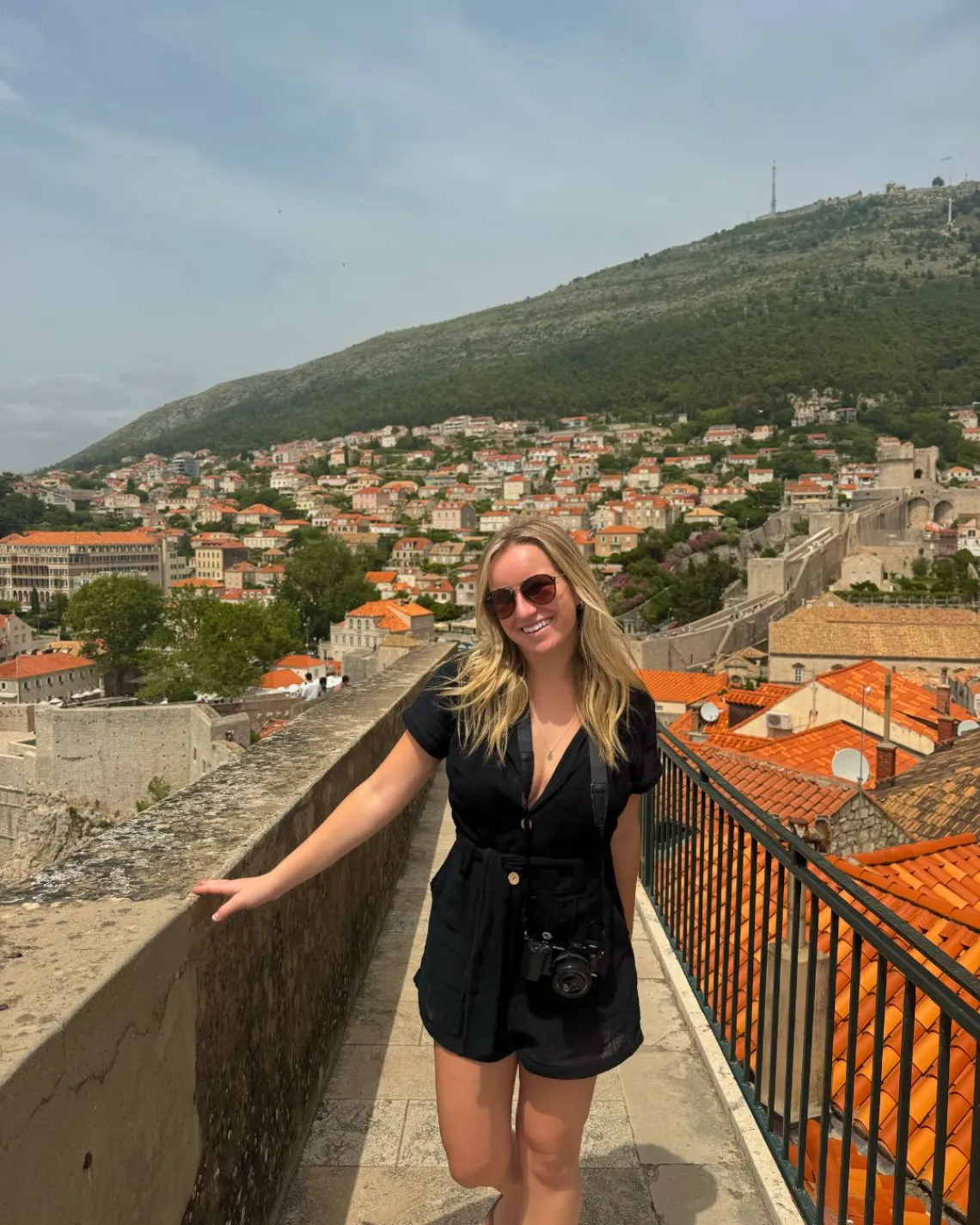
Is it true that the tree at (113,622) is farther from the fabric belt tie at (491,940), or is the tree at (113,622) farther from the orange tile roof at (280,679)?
the fabric belt tie at (491,940)

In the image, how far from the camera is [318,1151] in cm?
229

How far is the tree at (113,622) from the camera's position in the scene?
49.2m

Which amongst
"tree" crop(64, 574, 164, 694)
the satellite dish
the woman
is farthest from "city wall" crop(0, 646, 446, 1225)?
"tree" crop(64, 574, 164, 694)

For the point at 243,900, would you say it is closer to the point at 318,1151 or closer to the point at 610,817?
the point at 610,817

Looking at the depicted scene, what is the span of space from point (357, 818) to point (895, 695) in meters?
17.4

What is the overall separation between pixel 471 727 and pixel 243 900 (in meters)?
0.51

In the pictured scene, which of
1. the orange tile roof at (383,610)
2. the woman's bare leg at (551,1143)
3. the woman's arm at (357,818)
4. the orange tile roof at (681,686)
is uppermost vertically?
the woman's arm at (357,818)

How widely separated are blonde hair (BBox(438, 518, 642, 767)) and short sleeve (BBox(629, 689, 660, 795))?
0.10 ft

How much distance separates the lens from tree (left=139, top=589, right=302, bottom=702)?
39.1 m

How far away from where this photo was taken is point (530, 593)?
70.8 inches

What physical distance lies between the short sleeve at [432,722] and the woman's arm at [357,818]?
28 millimetres

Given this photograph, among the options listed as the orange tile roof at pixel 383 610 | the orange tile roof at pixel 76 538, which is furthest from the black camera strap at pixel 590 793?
the orange tile roof at pixel 76 538

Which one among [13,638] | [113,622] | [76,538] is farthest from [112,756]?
[76,538]

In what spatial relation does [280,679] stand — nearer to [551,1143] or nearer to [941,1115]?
[551,1143]
